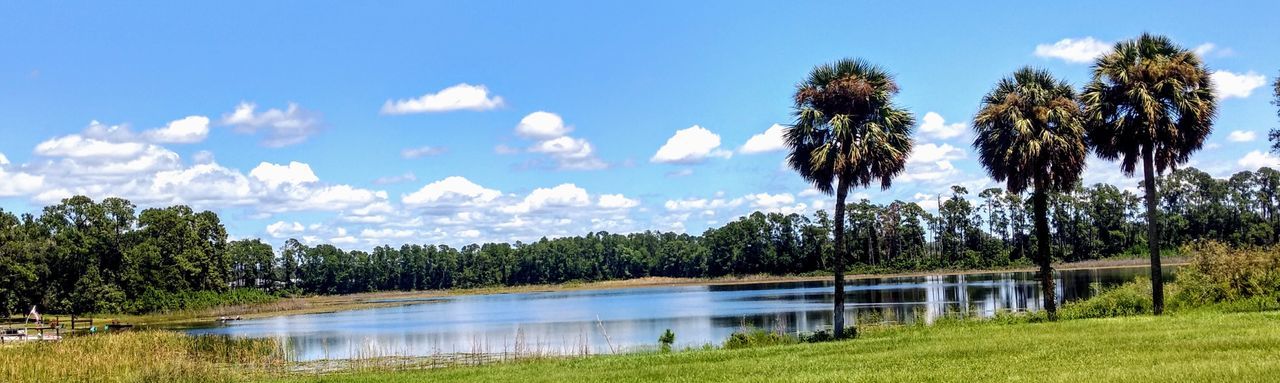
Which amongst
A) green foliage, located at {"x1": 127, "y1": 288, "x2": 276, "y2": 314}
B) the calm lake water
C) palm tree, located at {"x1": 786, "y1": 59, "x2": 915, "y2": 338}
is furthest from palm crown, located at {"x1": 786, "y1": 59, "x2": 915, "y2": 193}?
green foliage, located at {"x1": 127, "y1": 288, "x2": 276, "y2": 314}

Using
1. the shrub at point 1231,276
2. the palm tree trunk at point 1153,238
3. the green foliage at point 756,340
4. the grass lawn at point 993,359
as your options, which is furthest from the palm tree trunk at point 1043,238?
the green foliage at point 756,340

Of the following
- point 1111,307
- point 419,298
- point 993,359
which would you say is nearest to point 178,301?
point 419,298

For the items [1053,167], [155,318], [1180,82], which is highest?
[1180,82]

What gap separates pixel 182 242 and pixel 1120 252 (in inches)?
4819

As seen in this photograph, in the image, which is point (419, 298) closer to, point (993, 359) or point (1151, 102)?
point (1151, 102)

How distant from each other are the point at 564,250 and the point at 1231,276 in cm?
16954

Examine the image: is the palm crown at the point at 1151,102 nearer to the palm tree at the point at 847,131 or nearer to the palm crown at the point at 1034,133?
the palm crown at the point at 1034,133

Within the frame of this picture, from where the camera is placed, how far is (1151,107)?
29188 mm

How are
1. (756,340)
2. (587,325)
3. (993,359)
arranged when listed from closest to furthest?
(993,359) < (756,340) < (587,325)

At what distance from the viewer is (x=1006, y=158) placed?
30234mm

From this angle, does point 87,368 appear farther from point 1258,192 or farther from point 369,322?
point 1258,192

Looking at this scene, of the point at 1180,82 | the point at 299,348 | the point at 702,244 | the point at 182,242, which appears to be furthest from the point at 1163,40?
the point at 702,244

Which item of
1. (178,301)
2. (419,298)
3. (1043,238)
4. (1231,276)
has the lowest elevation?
(419,298)

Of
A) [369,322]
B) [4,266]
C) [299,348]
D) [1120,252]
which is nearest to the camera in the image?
[299,348]
